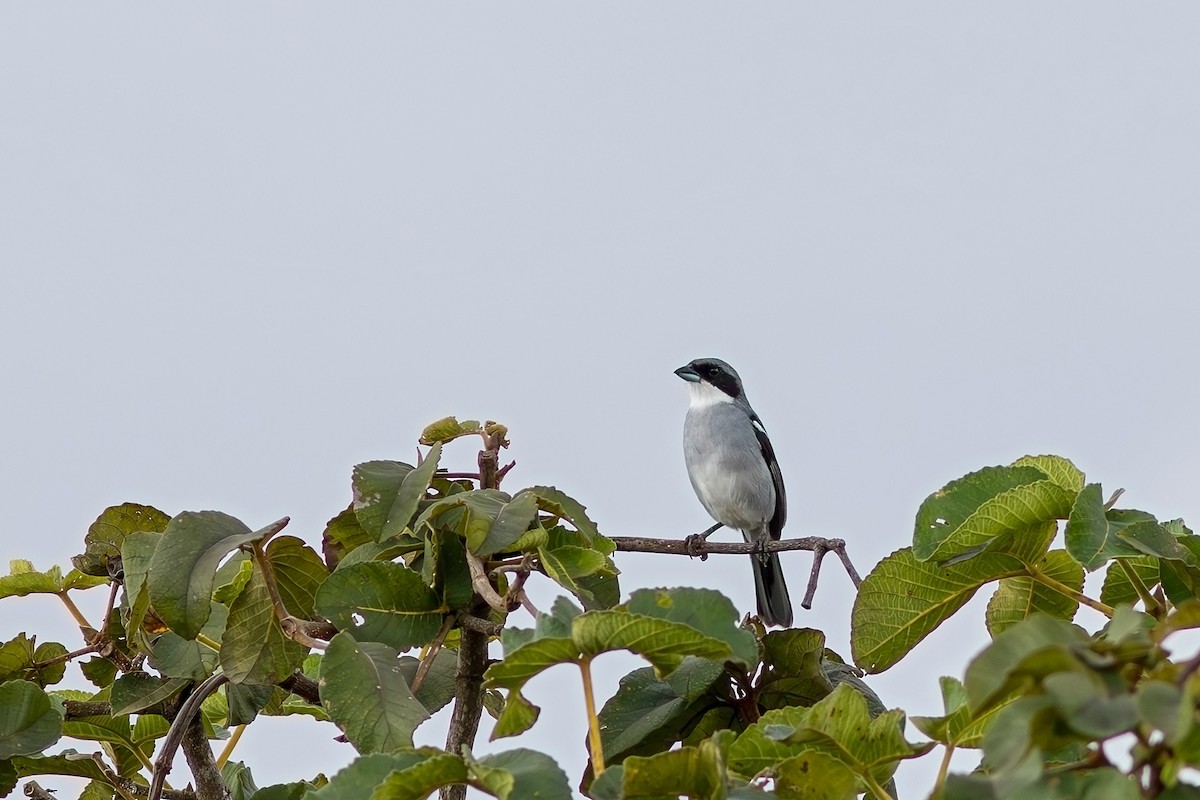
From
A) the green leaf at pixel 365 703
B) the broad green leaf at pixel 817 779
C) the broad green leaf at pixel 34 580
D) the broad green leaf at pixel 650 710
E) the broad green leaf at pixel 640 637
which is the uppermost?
the broad green leaf at pixel 34 580

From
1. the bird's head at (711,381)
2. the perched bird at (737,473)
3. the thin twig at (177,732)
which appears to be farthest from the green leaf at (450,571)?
the bird's head at (711,381)

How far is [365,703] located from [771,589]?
21.1ft

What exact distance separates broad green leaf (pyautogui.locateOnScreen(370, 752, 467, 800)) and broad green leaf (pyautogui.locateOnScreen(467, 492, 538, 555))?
756 millimetres

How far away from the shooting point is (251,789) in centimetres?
323

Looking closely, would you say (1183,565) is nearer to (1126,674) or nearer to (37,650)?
(1126,674)

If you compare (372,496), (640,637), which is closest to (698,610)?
(640,637)

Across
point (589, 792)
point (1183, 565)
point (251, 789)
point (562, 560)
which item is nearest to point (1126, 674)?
point (589, 792)

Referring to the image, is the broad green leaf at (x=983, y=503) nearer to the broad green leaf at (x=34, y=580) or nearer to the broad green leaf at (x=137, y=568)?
the broad green leaf at (x=137, y=568)

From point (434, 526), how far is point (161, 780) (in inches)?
28.3

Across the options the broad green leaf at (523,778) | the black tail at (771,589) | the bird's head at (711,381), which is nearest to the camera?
the broad green leaf at (523,778)

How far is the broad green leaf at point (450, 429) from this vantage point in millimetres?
2807

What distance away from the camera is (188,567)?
240 cm

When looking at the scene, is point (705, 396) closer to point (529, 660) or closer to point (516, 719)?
point (516, 719)

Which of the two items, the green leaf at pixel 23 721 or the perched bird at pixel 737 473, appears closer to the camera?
the green leaf at pixel 23 721
